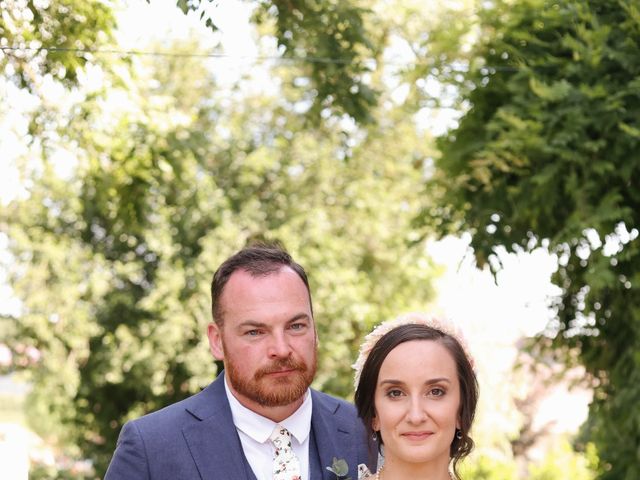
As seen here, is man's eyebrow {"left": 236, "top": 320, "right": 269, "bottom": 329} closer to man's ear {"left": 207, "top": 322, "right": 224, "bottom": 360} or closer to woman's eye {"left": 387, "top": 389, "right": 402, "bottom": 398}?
man's ear {"left": 207, "top": 322, "right": 224, "bottom": 360}

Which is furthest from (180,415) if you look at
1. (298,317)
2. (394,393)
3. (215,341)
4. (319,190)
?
(319,190)

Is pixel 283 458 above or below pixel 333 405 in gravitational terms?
below

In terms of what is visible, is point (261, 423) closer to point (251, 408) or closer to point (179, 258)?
point (251, 408)

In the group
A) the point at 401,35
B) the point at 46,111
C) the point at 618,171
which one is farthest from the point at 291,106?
the point at 618,171

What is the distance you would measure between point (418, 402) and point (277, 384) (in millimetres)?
415

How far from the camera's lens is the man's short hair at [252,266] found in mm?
3031

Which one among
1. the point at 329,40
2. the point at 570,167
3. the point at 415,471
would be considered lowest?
the point at 415,471

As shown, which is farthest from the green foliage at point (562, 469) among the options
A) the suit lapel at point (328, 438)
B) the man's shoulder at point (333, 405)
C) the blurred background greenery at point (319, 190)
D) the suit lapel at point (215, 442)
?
the suit lapel at point (215, 442)

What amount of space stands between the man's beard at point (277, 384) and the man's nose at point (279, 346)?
0.03 metres

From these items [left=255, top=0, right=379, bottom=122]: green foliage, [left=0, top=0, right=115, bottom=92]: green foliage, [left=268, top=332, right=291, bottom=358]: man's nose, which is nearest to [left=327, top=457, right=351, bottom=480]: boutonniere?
[left=268, top=332, right=291, bottom=358]: man's nose

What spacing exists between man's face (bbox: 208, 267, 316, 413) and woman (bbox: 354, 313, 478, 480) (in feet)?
0.58

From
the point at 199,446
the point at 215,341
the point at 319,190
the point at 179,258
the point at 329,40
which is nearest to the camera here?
the point at 199,446

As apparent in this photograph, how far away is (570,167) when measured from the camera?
16.2 feet

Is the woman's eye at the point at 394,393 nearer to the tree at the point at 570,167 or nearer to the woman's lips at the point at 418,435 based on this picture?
the woman's lips at the point at 418,435
